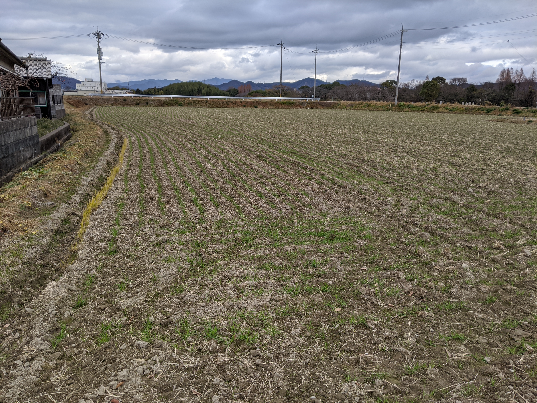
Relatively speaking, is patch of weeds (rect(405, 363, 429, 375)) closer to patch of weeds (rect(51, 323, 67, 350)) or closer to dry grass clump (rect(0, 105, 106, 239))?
patch of weeds (rect(51, 323, 67, 350))

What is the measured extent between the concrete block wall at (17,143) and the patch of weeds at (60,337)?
35.5 feet

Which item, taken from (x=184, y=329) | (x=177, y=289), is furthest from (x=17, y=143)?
(x=184, y=329)

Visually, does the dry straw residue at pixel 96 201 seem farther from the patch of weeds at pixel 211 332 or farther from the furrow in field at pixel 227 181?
the patch of weeds at pixel 211 332

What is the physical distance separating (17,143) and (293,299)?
49.8 feet

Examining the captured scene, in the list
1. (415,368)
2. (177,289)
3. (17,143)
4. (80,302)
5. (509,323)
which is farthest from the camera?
(17,143)

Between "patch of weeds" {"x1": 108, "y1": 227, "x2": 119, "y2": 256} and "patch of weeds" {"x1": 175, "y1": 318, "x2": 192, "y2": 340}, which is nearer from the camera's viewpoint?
"patch of weeds" {"x1": 175, "y1": 318, "x2": 192, "y2": 340}

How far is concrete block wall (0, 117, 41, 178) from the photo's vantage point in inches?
595

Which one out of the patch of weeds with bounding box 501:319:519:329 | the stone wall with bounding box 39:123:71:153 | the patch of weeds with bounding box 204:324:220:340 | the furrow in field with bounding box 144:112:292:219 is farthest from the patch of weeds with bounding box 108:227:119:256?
the stone wall with bounding box 39:123:71:153

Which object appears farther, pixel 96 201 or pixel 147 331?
pixel 96 201

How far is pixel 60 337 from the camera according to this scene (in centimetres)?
668

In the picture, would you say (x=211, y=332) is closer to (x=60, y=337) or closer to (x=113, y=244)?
(x=60, y=337)

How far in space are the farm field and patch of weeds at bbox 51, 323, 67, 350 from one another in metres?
0.05

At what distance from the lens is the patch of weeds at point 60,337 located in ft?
21.3

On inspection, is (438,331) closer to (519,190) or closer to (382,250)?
(382,250)
